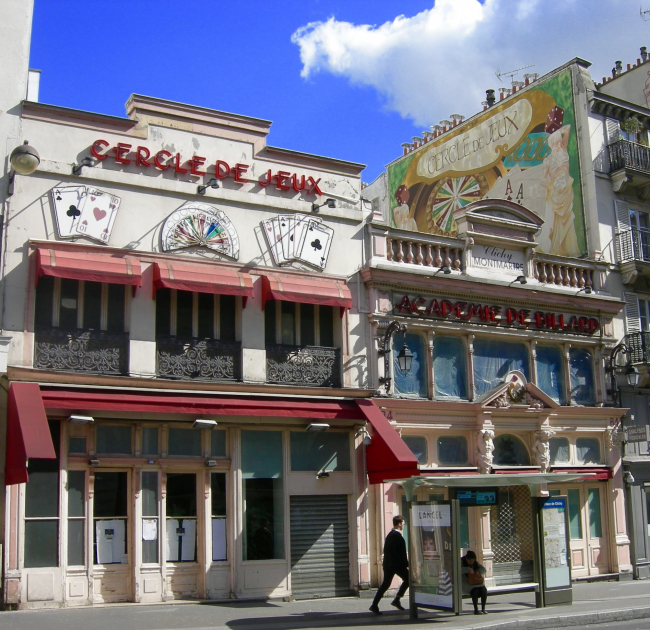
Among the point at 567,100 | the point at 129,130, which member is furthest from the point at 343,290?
the point at 567,100

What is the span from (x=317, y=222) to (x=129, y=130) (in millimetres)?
4493

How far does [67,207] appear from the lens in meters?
16.1

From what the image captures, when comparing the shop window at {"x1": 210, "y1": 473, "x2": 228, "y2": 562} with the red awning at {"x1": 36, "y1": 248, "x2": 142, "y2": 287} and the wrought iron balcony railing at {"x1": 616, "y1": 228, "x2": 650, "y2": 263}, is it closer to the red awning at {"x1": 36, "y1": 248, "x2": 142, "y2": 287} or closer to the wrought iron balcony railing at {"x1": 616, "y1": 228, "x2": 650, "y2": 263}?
the red awning at {"x1": 36, "y1": 248, "x2": 142, "y2": 287}

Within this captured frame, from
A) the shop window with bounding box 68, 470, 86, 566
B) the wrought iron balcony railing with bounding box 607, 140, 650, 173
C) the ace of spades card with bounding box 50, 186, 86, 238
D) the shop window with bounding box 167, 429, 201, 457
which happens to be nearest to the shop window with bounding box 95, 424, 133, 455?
the shop window with bounding box 68, 470, 86, 566

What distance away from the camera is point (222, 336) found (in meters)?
17.5

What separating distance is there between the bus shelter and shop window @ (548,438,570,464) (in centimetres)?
603

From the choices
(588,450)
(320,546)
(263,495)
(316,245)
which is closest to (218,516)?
(263,495)

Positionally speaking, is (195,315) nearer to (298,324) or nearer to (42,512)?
(298,324)

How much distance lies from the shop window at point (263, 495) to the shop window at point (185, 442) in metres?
0.96

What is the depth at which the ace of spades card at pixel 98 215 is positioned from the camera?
53.2 feet

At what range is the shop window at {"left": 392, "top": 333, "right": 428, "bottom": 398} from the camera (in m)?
19.4

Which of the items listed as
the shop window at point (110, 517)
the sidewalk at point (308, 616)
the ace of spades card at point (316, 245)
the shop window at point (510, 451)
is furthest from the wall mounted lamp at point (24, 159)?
the shop window at point (510, 451)

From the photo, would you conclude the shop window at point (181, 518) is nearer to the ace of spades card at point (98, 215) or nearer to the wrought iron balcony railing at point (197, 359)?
the wrought iron balcony railing at point (197, 359)

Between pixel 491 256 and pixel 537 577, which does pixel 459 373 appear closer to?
pixel 491 256
